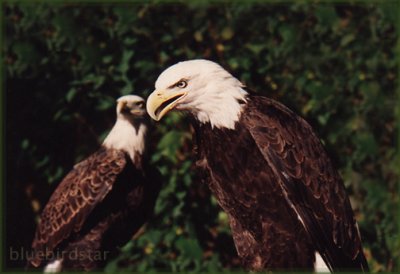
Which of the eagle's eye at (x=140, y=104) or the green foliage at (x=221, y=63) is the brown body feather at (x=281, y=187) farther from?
the green foliage at (x=221, y=63)

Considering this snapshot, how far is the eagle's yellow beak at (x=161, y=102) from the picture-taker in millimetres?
3557

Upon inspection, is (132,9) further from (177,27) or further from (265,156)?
(265,156)

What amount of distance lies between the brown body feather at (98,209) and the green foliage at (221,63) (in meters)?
0.34

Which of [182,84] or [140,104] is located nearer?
[182,84]

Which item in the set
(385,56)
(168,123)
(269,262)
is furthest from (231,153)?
(385,56)

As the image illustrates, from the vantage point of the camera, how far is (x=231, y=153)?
3631mm

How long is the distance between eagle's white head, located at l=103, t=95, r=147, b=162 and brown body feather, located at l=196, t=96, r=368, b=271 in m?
1.19

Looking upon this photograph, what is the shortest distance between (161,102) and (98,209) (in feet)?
4.85

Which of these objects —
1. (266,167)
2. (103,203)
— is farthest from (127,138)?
(266,167)

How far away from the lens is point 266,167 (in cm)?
361

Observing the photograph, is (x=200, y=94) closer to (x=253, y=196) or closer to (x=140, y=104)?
(x=253, y=196)

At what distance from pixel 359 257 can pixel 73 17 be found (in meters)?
2.67

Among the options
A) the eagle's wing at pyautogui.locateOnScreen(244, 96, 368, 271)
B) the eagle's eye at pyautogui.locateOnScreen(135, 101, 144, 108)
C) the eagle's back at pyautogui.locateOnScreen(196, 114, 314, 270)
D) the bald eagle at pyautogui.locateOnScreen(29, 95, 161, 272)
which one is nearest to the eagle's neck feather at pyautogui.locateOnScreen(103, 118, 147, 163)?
the bald eagle at pyautogui.locateOnScreen(29, 95, 161, 272)

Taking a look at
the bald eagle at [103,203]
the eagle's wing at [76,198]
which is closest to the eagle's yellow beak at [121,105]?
the bald eagle at [103,203]
